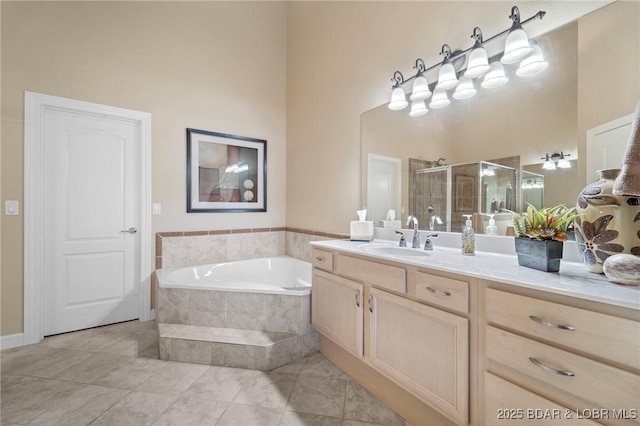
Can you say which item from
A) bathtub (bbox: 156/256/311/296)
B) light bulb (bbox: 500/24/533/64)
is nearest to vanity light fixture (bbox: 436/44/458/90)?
light bulb (bbox: 500/24/533/64)

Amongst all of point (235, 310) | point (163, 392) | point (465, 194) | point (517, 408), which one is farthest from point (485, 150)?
point (163, 392)

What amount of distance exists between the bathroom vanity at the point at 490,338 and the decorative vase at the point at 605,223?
10cm

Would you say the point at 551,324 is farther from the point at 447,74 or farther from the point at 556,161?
the point at 447,74

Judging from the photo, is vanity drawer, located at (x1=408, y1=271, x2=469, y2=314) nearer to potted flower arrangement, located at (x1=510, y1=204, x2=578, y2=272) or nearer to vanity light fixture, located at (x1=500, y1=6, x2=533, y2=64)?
potted flower arrangement, located at (x1=510, y1=204, x2=578, y2=272)

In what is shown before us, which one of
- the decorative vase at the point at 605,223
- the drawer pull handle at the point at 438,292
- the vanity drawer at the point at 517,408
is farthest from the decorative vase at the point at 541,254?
the vanity drawer at the point at 517,408

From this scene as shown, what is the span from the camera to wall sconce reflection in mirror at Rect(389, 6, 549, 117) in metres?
1.41

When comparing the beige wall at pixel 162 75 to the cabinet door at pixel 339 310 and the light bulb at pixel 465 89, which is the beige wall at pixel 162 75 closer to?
the cabinet door at pixel 339 310

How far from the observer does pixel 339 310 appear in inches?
70.8

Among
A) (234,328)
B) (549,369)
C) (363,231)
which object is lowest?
(234,328)

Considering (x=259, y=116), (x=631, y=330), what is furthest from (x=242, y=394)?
(x=259, y=116)

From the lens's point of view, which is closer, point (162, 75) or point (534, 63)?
point (534, 63)

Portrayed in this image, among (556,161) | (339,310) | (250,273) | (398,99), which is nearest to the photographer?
(556,161)

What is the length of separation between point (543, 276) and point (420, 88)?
1436 millimetres

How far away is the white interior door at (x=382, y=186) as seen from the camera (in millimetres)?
2176
